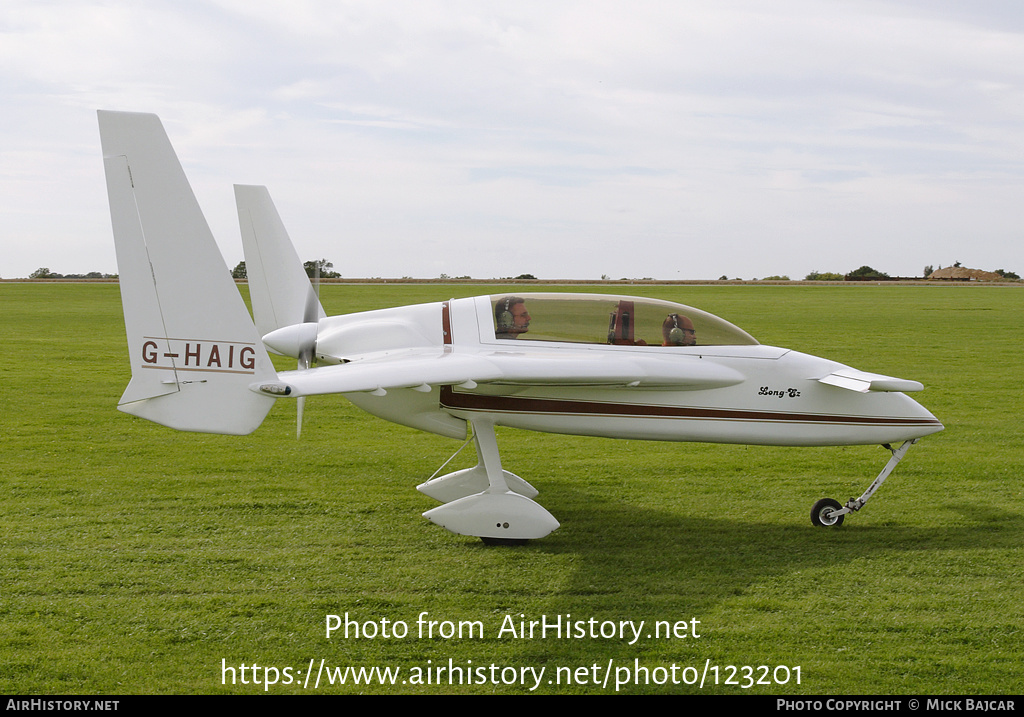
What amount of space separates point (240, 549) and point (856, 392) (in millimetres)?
6497

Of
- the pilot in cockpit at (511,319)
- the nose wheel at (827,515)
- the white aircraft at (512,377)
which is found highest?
the pilot in cockpit at (511,319)

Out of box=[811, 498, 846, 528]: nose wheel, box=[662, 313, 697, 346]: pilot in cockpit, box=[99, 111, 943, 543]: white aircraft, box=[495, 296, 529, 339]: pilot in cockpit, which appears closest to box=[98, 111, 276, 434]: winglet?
box=[99, 111, 943, 543]: white aircraft

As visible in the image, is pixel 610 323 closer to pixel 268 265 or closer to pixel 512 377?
pixel 512 377

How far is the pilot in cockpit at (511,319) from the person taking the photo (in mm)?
9172

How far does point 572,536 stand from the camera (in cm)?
883

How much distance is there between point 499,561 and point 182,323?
139 inches

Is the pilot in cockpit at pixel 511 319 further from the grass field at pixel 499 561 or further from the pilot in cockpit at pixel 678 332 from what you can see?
the grass field at pixel 499 561

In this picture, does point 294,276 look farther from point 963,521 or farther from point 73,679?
point 963,521

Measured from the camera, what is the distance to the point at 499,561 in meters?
8.01

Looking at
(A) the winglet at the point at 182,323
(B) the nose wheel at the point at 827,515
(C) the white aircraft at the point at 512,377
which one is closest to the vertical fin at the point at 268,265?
(C) the white aircraft at the point at 512,377

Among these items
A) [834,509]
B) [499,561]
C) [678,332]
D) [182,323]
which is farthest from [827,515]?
[182,323]

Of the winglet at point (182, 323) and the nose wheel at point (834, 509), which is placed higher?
the winglet at point (182, 323)

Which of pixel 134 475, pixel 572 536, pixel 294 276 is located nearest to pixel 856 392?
pixel 572 536
